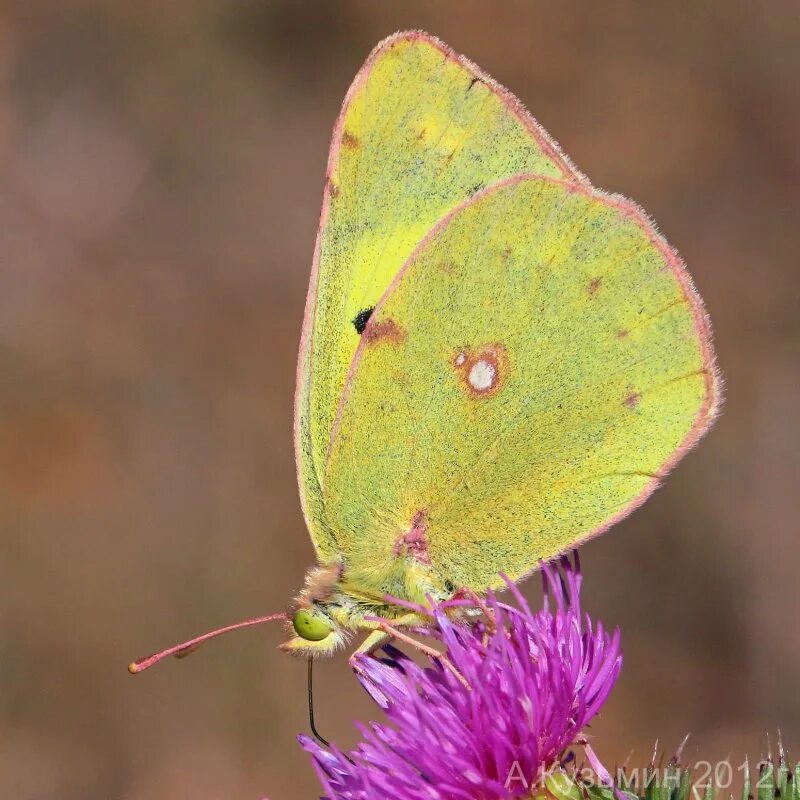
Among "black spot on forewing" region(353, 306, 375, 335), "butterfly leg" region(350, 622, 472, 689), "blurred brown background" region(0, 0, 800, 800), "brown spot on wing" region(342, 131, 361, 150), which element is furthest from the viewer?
"blurred brown background" region(0, 0, 800, 800)

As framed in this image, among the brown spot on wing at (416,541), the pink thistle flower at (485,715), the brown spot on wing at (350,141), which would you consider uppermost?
the brown spot on wing at (350,141)

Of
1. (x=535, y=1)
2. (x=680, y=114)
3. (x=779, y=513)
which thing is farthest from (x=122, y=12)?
(x=779, y=513)

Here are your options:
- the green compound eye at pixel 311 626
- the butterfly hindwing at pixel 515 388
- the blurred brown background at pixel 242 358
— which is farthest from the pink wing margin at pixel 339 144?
the blurred brown background at pixel 242 358

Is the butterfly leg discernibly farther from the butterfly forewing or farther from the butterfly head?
the butterfly forewing

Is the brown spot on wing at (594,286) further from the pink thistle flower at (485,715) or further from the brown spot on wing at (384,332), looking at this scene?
the pink thistle flower at (485,715)

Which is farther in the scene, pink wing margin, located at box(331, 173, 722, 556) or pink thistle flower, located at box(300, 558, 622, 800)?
pink wing margin, located at box(331, 173, 722, 556)

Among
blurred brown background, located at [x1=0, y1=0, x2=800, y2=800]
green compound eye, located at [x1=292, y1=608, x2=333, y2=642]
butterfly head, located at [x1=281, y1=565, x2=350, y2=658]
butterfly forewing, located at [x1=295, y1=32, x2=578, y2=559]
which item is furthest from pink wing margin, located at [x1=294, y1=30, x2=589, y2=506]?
blurred brown background, located at [x1=0, y1=0, x2=800, y2=800]
